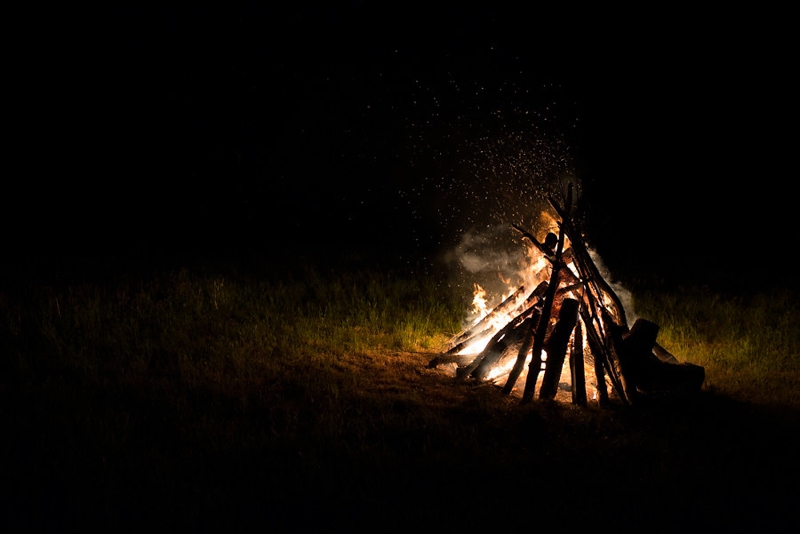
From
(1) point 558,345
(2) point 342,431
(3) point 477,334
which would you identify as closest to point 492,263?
(3) point 477,334

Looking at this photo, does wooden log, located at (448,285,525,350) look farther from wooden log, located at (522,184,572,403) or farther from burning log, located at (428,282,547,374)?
wooden log, located at (522,184,572,403)

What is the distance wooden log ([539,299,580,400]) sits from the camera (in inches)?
223

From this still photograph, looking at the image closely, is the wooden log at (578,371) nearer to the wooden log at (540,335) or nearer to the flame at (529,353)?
the flame at (529,353)

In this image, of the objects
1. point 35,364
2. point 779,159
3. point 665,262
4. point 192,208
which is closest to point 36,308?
point 35,364

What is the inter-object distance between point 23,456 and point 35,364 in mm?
2084

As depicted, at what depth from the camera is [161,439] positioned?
15.7 feet

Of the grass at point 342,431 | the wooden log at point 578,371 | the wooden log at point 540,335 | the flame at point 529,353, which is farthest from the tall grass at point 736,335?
the wooden log at point 540,335

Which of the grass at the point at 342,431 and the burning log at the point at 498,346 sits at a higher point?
the burning log at the point at 498,346

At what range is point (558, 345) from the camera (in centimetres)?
567

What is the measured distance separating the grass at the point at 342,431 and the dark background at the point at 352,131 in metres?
7.55

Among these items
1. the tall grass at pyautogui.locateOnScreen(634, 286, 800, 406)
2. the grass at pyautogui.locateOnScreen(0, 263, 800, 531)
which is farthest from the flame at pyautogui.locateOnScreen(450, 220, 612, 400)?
the tall grass at pyautogui.locateOnScreen(634, 286, 800, 406)

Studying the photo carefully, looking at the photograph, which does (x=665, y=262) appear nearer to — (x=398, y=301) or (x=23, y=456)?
(x=398, y=301)

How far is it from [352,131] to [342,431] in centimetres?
1227

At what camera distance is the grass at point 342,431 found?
13.1 ft
